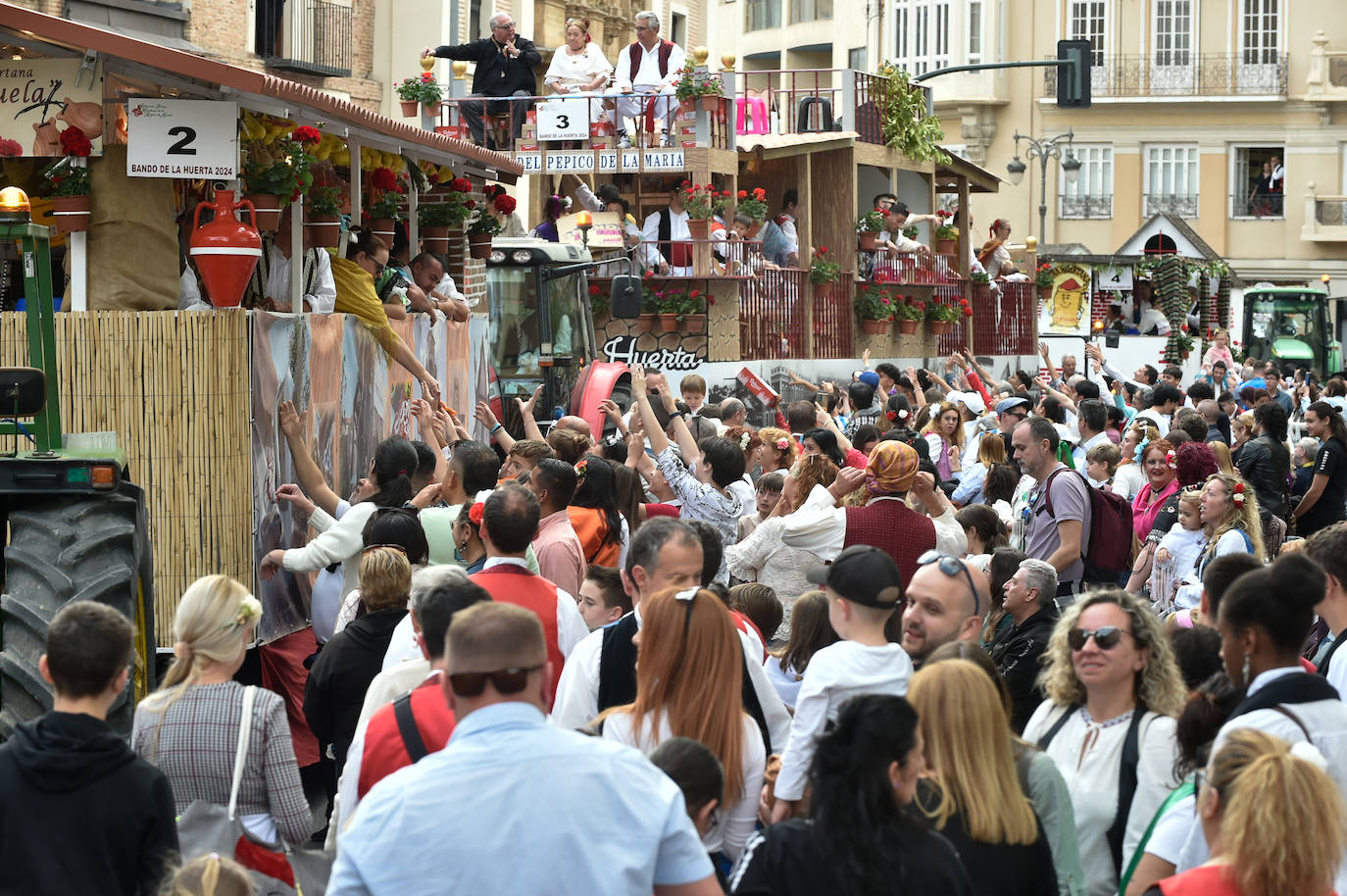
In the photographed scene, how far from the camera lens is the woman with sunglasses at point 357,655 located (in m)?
6.71

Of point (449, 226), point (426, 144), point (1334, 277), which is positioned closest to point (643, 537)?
point (426, 144)

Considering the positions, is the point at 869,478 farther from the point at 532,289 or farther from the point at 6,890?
the point at 532,289

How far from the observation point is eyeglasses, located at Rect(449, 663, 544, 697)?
12.6 feet

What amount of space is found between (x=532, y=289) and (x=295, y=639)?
719 cm

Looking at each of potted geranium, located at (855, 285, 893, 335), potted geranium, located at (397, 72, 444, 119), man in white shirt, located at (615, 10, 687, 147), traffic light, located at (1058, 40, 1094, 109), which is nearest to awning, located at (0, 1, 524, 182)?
man in white shirt, located at (615, 10, 687, 147)

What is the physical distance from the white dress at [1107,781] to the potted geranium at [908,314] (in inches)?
864

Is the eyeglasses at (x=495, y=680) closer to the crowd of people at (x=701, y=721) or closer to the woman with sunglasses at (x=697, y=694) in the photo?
the crowd of people at (x=701, y=721)

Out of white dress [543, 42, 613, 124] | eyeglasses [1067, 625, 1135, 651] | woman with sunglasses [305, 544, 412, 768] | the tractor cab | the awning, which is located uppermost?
white dress [543, 42, 613, 124]

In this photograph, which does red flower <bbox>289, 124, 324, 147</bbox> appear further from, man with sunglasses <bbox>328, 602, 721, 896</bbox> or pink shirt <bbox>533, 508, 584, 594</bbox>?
man with sunglasses <bbox>328, 602, 721, 896</bbox>

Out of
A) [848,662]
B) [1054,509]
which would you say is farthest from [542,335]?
[848,662]

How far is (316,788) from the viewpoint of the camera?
9656 millimetres

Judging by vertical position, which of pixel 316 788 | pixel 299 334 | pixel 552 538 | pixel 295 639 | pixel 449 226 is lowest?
pixel 316 788

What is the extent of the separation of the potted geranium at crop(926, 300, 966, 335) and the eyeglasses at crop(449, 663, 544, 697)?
2515 centimetres

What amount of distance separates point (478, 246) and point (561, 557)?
7.79m
